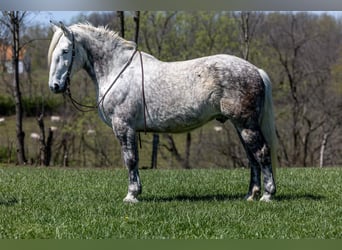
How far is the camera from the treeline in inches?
920

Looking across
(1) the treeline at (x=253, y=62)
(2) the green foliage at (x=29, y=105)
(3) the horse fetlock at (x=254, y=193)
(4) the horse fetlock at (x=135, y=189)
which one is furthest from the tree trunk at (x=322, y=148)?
(4) the horse fetlock at (x=135, y=189)

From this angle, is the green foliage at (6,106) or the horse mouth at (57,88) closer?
the horse mouth at (57,88)

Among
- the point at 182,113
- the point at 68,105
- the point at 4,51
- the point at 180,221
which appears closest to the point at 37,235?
the point at 180,221

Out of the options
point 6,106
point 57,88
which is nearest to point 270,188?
point 57,88

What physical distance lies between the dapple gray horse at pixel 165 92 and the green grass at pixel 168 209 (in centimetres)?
67

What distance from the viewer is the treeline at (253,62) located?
2338 centimetres

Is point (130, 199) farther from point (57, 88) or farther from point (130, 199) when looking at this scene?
point (57, 88)

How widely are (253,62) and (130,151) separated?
18.8m

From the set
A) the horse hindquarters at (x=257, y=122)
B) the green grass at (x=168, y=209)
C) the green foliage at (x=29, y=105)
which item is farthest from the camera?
the green foliage at (x=29, y=105)

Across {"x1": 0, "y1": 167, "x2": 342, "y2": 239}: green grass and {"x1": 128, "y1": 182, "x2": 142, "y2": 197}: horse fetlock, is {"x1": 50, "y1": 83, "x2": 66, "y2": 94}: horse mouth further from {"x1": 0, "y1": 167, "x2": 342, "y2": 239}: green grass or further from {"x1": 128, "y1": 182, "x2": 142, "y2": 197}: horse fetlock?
{"x1": 128, "y1": 182, "x2": 142, "y2": 197}: horse fetlock

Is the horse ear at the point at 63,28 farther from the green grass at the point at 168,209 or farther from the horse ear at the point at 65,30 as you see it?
the green grass at the point at 168,209

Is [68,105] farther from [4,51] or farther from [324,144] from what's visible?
[324,144]

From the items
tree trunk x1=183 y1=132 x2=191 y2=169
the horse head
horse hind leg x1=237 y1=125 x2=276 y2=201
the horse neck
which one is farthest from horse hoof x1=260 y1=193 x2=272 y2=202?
tree trunk x1=183 y1=132 x2=191 y2=169

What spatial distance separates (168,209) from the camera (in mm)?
7340
